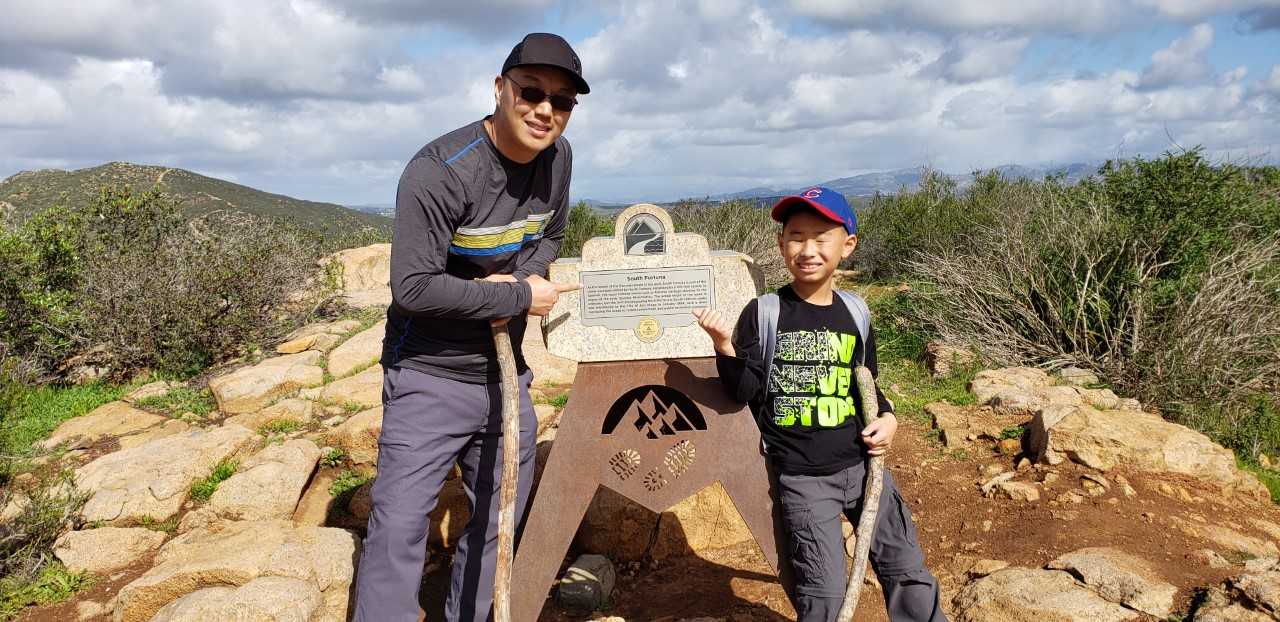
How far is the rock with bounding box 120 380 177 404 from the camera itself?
6.48 metres

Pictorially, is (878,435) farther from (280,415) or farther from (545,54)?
(280,415)

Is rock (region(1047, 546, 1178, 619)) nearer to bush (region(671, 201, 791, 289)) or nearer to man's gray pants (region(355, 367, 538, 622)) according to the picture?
man's gray pants (region(355, 367, 538, 622))

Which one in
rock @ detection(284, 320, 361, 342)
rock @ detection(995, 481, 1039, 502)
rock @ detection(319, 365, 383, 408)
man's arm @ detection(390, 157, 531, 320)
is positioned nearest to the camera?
man's arm @ detection(390, 157, 531, 320)

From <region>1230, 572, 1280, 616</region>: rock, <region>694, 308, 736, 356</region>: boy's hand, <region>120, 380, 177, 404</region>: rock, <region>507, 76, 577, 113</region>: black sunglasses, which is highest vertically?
<region>507, 76, 577, 113</region>: black sunglasses

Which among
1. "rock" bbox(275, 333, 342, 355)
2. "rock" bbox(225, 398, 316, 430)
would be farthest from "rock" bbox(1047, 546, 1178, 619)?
"rock" bbox(275, 333, 342, 355)

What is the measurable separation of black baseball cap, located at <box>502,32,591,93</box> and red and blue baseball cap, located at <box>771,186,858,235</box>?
2.71ft

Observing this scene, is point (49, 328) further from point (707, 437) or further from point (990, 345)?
point (990, 345)

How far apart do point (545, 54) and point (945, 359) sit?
224 inches

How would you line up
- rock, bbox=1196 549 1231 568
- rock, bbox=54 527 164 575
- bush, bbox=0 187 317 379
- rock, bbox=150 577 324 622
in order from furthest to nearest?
bush, bbox=0 187 317 379
rock, bbox=54 527 164 575
rock, bbox=1196 549 1231 568
rock, bbox=150 577 324 622

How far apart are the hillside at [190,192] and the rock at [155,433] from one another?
2219 cm

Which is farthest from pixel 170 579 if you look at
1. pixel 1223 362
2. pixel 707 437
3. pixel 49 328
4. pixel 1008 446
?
pixel 1223 362

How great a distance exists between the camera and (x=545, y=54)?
7.86 feet

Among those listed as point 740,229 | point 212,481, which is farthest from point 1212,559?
point 740,229

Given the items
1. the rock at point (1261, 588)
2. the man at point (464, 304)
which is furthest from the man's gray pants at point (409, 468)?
the rock at point (1261, 588)
